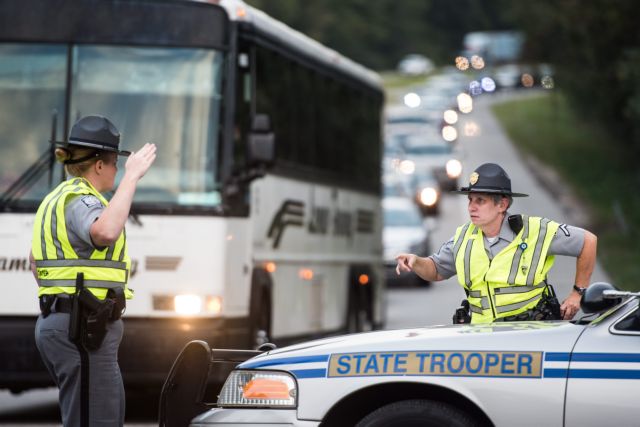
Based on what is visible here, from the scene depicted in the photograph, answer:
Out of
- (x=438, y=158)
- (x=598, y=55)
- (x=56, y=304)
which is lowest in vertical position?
(x=56, y=304)

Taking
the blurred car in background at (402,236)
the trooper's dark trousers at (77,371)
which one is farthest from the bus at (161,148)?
the blurred car in background at (402,236)

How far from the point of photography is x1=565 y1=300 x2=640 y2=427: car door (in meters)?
6.40

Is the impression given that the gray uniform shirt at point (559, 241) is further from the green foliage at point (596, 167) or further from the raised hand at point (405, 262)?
the green foliage at point (596, 167)

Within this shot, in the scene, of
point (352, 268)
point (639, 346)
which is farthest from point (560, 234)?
point (352, 268)

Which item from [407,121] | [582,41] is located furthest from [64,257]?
[407,121]

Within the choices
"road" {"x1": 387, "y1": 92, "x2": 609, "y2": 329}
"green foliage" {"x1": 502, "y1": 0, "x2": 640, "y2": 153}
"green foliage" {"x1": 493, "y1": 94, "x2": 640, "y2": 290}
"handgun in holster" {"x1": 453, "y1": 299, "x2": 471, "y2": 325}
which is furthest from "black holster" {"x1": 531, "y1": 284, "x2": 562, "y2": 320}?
"green foliage" {"x1": 502, "y1": 0, "x2": 640, "y2": 153}

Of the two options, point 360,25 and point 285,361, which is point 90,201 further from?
point 360,25

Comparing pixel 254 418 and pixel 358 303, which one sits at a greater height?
pixel 358 303

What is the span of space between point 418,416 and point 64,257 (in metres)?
1.71

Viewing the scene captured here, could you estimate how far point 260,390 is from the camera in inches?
269

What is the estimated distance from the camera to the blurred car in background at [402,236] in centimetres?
3047

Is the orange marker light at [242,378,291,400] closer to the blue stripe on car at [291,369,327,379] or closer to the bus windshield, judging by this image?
the blue stripe on car at [291,369,327,379]

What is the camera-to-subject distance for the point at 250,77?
41.8 ft

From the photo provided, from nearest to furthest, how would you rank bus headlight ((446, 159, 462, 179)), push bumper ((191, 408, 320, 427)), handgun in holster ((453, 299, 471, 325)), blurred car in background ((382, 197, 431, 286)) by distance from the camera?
push bumper ((191, 408, 320, 427))
handgun in holster ((453, 299, 471, 325))
blurred car in background ((382, 197, 431, 286))
bus headlight ((446, 159, 462, 179))
